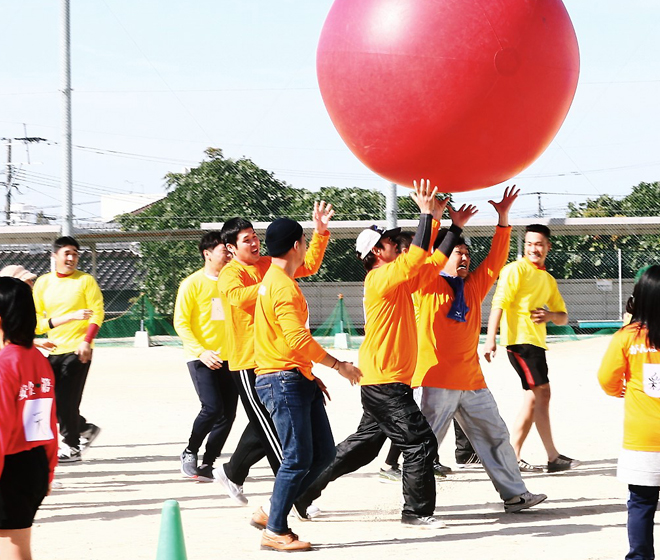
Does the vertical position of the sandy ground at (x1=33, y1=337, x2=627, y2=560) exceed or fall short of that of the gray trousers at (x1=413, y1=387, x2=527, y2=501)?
it falls short

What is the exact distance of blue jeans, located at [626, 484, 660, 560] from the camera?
4.21 m

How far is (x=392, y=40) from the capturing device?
4.80 meters

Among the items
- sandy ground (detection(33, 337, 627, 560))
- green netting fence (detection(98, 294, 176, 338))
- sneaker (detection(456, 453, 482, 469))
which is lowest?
sandy ground (detection(33, 337, 627, 560))

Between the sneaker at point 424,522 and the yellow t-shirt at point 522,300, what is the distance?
234 cm

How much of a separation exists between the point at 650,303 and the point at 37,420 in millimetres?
2649

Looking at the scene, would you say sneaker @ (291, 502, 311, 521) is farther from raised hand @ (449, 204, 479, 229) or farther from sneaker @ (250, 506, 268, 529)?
raised hand @ (449, 204, 479, 229)

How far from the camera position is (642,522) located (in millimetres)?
4227

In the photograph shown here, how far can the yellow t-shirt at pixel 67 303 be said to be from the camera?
7922 mm

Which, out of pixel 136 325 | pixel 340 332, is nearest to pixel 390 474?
pixel 340 332

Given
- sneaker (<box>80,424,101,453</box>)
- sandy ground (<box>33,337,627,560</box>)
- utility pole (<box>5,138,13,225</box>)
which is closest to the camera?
sandy ground (<box>33,337,627,560</box>)

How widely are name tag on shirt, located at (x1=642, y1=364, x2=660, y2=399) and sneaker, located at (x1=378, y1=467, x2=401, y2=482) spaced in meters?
3.28

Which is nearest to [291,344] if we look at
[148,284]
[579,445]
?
[579,445]

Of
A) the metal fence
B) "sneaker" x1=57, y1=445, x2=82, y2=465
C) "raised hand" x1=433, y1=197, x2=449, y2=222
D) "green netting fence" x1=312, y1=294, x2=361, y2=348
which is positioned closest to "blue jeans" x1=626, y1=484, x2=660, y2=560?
"raised hand" x1=433, y1=197, x2=449, y2=222

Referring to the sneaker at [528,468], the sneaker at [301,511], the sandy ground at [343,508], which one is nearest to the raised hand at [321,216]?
the sneaker at [301,511]
